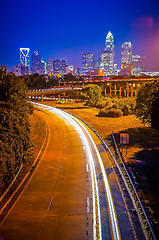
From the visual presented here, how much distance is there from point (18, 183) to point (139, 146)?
15.3 metres

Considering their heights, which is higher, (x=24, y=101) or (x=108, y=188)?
(x=24, y=101)

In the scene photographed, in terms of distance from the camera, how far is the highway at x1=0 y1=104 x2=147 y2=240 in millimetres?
11727

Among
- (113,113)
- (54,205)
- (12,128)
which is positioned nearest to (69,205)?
(54,205)

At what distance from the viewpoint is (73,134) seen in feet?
114

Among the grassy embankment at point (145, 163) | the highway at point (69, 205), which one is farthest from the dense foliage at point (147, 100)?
the highway at point (69, 205)

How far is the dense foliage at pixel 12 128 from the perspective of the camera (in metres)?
16.1

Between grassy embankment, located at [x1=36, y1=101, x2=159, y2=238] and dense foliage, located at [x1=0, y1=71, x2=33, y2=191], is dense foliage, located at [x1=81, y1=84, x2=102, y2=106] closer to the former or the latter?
grassy embankment, located at [x1=36, y1=101, x2=159, y2=238]

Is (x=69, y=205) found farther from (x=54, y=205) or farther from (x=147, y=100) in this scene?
(x=147, y=100)

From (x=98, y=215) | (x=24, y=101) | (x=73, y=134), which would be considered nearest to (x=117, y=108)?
(x=73, y=134)

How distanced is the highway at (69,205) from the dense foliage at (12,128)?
1.97 metres

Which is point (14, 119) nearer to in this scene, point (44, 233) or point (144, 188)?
point (44, 233)

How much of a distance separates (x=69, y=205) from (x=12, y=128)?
25.4 feet

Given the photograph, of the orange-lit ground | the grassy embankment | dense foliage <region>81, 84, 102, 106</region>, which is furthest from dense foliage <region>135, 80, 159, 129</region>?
dense foliage <region>81, 84, 102, 106</region>

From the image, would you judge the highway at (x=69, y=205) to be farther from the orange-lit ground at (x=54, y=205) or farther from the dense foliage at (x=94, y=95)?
the dense foliage at (x=94, y=95)
